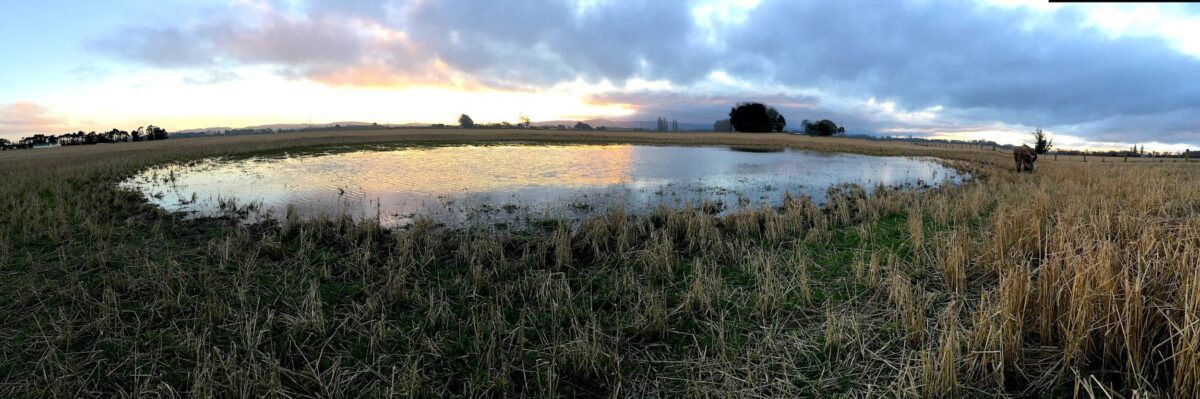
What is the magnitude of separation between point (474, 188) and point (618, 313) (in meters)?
12.4

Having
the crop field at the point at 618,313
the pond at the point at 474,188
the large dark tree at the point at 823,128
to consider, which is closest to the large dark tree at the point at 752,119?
the large dark tree at the point at 823,128

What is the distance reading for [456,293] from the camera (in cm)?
638

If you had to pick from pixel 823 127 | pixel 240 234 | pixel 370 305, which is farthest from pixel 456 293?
pixel 823 127

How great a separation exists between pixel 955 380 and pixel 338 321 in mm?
6000

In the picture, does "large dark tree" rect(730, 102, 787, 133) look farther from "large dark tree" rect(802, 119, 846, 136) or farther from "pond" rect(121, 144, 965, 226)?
"pond" rect(121, 144, 965, 226)

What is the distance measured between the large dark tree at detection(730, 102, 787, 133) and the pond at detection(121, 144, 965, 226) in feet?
283

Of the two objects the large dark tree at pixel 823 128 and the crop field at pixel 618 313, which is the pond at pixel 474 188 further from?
the large dark tree at pixel 823 128

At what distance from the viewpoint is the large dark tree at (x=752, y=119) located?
110 metres

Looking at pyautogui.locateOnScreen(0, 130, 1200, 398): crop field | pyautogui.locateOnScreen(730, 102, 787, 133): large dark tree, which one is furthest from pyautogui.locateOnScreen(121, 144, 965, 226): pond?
pyautogui.locateOnScreen(730, 102, 787, 133): large dark tree

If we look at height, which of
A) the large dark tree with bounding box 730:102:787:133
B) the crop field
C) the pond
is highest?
the large dark tree with bounding box 730:102:787:133

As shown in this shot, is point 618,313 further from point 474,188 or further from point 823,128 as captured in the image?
point 823,128

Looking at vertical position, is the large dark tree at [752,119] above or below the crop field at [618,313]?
above

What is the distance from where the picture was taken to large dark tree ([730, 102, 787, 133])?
10975 cm

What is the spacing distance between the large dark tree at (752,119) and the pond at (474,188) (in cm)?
8631
